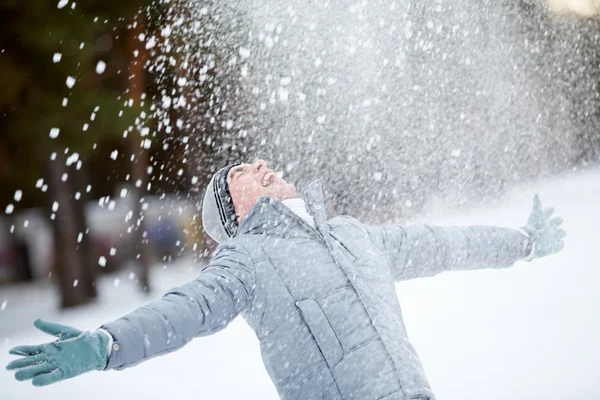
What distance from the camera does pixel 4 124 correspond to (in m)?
5.73

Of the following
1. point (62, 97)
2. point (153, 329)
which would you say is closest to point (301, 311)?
point (153, 329)

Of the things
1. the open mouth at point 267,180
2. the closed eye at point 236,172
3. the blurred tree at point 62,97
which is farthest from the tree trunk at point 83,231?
the open mouth at point 267,180

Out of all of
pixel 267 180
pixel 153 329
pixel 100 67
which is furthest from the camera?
pixel 100 67

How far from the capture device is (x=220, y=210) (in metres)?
2.26

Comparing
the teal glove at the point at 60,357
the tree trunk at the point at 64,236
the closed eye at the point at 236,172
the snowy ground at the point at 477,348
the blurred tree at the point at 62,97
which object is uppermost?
the blurred tree at the point at 62,97

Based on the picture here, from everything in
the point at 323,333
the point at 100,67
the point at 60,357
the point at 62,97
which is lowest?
the point at 60,357

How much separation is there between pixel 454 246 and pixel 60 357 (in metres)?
1.66

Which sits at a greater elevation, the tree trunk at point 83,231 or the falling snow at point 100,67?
the falling snow at point 100,67

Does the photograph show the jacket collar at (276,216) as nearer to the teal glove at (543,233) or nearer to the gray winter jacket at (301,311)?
the gray winter jacket at (301,311)

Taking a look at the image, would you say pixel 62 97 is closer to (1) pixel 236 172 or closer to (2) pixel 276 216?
(1) pixel 236 172

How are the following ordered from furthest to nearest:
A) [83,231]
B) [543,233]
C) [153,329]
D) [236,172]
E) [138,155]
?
[138,155] → [83,231] → [543,233] → [236,172] → [153,329]

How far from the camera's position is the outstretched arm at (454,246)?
2176 millimetres

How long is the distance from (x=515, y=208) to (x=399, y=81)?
3.19 m

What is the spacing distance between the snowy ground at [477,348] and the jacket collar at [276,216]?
1391mm
